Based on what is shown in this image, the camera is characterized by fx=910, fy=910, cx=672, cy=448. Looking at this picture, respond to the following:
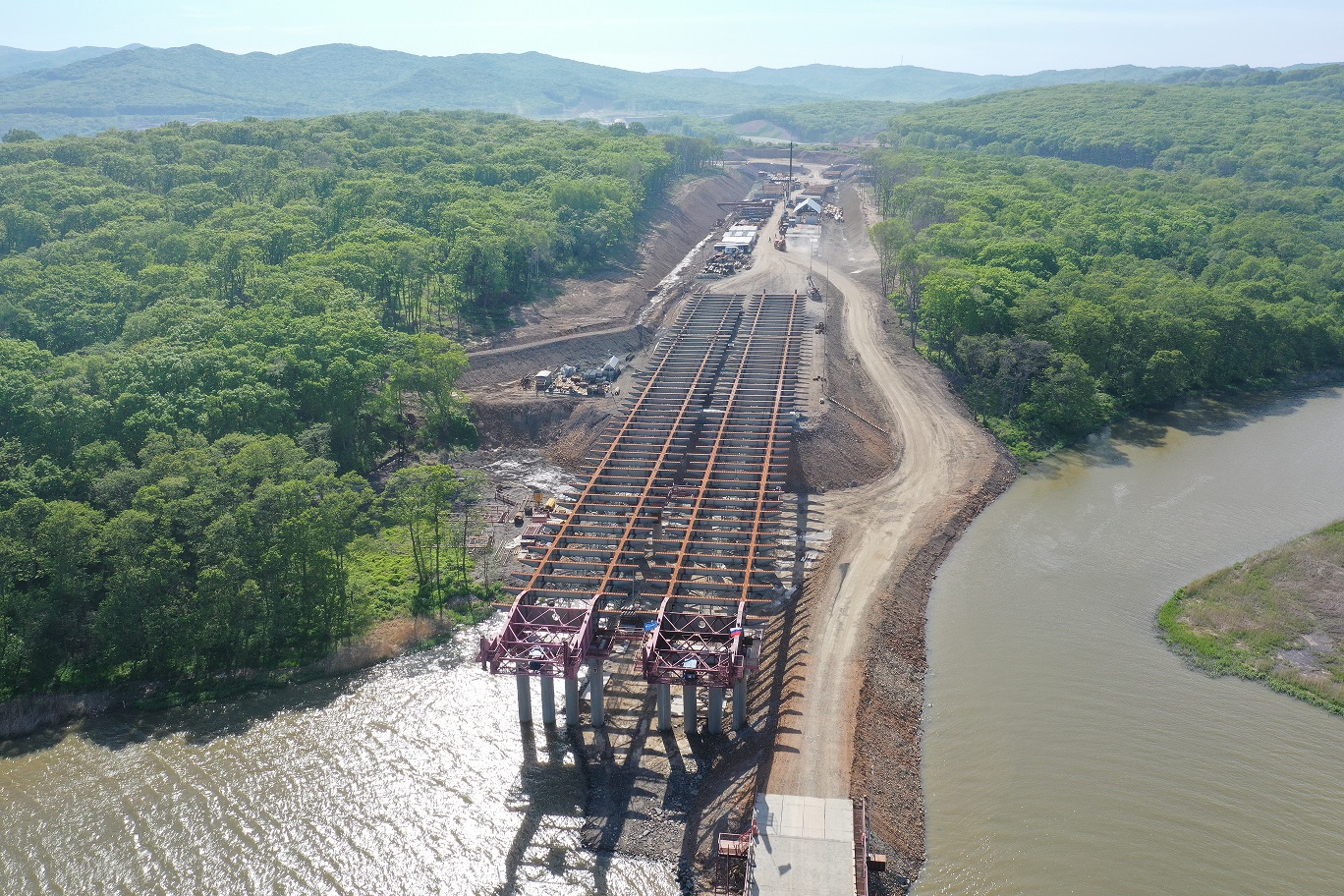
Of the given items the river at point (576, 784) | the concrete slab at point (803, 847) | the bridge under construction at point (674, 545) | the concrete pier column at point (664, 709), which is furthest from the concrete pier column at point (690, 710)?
the concrete slab at point (803, 847)

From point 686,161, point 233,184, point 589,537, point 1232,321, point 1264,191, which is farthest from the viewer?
point 686,161

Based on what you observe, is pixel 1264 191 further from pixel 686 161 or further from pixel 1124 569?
pixel 1124 569

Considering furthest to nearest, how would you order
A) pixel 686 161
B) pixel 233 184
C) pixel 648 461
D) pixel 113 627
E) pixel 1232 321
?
pixel 686 161
pixel 233 184
pixel 1232 321
pixel 648 461
pixel 113 627

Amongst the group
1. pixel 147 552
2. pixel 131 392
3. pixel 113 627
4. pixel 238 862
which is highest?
pixel 131 392

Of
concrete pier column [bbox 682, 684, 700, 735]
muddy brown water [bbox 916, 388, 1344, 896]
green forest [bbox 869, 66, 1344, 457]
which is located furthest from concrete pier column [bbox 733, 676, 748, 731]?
green forest [bbox 869, 66, 1344, 457]

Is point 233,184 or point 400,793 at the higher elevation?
point 233,184

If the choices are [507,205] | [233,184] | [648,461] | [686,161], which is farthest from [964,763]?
[686,161]

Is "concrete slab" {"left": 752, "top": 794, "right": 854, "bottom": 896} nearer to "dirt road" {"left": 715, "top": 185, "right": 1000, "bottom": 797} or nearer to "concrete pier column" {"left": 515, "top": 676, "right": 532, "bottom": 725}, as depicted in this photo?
"dirt road" {"left": 715, "top": 185, "right": 1000, "bottom": 797}

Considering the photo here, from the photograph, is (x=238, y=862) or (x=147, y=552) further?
(x=147, y=552)
